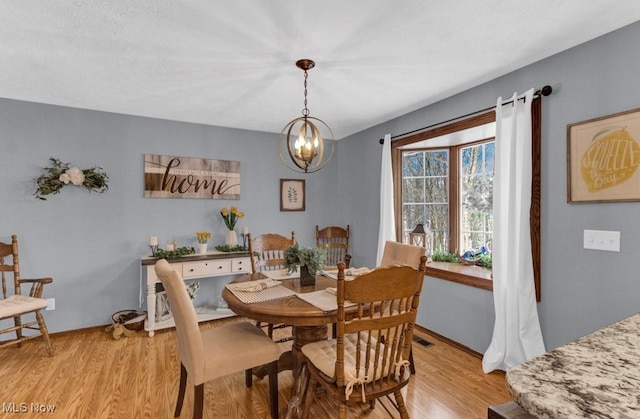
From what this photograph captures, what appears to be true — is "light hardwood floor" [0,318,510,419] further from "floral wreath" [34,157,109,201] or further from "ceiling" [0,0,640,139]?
"ceiling" [0,0,640,139]

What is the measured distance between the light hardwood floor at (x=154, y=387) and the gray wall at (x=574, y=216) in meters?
0.48

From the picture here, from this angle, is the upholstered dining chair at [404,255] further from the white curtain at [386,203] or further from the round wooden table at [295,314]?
the white curtain at [386,203]

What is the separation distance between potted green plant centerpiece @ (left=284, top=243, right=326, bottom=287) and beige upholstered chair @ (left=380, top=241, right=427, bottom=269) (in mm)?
667

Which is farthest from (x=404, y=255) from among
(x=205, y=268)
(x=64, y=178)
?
(x=64, y=178)

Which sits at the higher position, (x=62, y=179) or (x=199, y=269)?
(x=62, y=179)

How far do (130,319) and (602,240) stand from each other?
4170 millimetres

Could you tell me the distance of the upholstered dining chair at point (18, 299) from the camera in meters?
2.65

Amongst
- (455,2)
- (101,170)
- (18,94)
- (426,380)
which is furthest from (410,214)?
(18,94)

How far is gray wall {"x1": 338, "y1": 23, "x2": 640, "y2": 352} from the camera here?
1865 millimetres

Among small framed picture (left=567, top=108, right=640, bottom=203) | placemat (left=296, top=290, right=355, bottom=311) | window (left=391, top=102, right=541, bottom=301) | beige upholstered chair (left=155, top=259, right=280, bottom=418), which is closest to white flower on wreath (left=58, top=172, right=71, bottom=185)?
beige upholstered chair (left=155, top=259, right=280, bottom=418)

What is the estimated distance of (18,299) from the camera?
2.77 metres

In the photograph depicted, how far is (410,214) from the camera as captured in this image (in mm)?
3703

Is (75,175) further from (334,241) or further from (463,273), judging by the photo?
(463,273)

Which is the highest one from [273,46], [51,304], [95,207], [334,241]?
[273,46]
